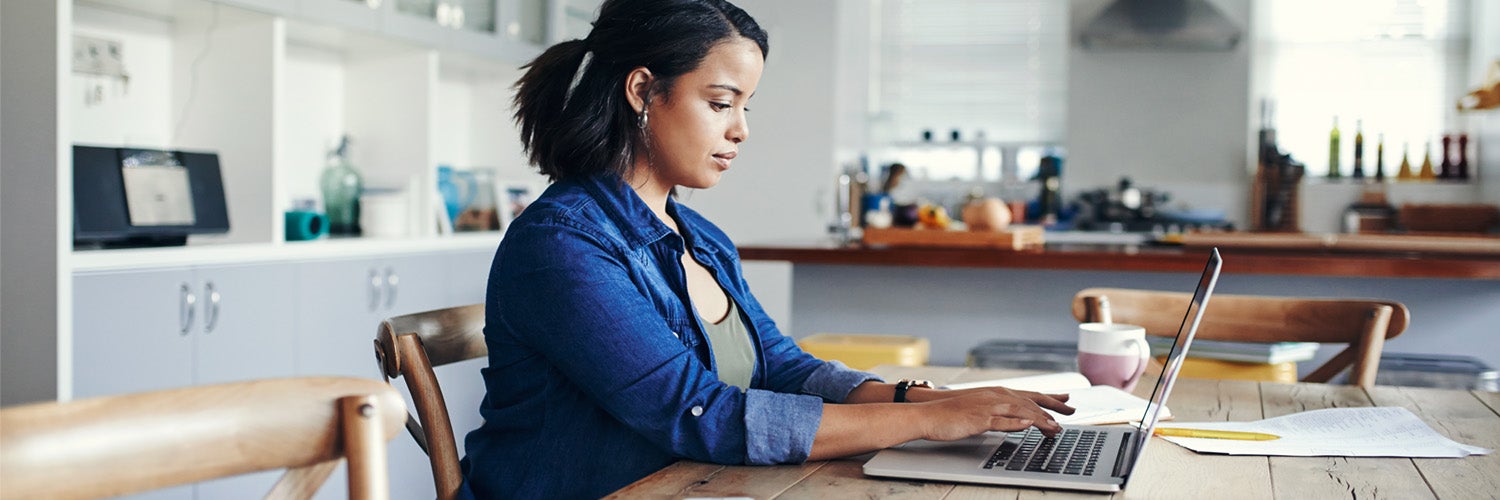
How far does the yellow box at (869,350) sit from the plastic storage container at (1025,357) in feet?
0.48

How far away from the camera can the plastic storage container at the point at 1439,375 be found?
275 cm

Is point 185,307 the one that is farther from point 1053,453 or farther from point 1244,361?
point 1244,361

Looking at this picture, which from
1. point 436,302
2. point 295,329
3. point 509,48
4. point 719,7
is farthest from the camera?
point 509,48

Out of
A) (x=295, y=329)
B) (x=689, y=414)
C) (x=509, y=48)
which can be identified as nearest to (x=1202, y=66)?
(x=509, y=48)

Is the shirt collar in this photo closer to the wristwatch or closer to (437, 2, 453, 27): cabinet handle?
the wristwatch

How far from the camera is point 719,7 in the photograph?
148 centimetres

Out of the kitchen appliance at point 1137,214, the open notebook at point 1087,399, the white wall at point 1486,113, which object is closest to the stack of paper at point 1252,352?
the open notebook at point 1087,399

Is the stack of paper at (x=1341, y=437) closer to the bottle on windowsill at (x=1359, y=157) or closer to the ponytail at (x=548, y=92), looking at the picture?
the ponytail at (x=548, y=92)

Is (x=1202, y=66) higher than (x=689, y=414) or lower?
higher

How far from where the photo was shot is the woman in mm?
1199

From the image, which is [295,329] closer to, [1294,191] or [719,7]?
[719,7]

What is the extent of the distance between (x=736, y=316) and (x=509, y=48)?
301 cm

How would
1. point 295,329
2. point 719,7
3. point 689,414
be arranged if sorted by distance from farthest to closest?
→ point 295,329 → point 719,7 → point 689,414

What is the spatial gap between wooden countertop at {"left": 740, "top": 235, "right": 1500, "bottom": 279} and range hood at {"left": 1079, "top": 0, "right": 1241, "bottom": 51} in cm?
260
